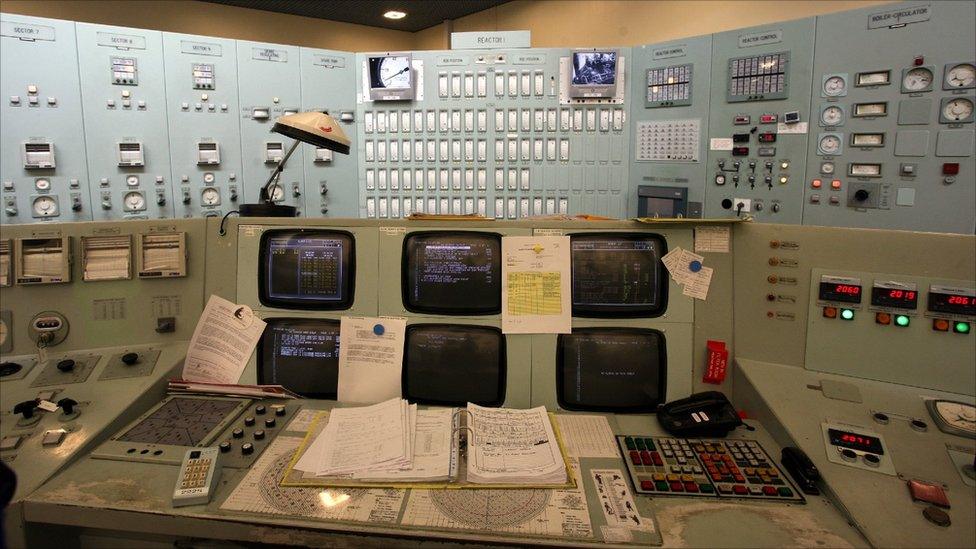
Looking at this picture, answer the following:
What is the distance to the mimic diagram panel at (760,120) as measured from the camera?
2869mm

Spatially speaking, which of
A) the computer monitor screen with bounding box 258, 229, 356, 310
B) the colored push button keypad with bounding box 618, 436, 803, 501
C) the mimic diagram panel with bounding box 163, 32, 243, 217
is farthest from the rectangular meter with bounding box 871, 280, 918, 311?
the mimic diagram panel with bounding box 163, 32, 243, 217

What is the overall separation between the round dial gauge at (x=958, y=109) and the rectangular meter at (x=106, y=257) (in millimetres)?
3627

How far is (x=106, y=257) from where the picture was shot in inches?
56.2

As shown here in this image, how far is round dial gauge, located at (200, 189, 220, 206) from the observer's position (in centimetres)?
357

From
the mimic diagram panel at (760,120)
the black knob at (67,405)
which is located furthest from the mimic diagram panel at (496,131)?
the black knob at (67,405)

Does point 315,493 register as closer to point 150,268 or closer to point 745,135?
point 150,268

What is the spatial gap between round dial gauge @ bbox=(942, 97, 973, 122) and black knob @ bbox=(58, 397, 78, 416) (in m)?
3.77

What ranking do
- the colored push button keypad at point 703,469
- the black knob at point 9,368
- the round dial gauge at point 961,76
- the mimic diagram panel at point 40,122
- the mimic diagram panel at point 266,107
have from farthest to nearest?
the mimic diagram panel at point 266,107, the mimic diagram panel at point 40,122, the round dial gauge at point 961,76, the black knob at point 9,368, the colored push button keypad at point 703,469

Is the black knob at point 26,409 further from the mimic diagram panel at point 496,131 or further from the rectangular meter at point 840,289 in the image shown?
the mimic diagram panel at point 496,131

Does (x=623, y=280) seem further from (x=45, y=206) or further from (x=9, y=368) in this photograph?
(x=45, y=206)

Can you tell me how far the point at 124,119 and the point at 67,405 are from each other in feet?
9.53

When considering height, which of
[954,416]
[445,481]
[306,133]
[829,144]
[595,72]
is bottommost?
[445,481]

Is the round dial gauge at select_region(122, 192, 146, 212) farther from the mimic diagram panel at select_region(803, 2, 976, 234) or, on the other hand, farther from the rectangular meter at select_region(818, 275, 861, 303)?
the mimic diagram panel at select_region(803, 2, 976, 234)

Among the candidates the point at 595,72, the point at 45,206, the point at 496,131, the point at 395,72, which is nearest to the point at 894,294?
the point at 595,72
